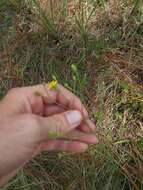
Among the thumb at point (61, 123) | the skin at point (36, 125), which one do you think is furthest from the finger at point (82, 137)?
the thumb at point (61, 123)

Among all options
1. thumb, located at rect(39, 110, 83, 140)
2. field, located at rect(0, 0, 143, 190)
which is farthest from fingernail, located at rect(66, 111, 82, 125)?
field, located at rect(0, 0, 143, 190)

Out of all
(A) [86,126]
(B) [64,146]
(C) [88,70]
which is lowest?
(B) [64,146]

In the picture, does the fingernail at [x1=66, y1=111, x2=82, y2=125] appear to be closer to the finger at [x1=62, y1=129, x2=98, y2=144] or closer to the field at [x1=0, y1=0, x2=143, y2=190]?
the finger at [x1=62, y1=129, x2=98, y2=144]

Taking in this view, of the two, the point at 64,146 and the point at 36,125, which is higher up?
the point at 36,125

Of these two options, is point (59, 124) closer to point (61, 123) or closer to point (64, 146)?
point (61, 123)

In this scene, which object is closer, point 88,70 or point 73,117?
point 73,117

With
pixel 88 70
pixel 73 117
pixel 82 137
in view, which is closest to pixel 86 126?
pixel 82 137
